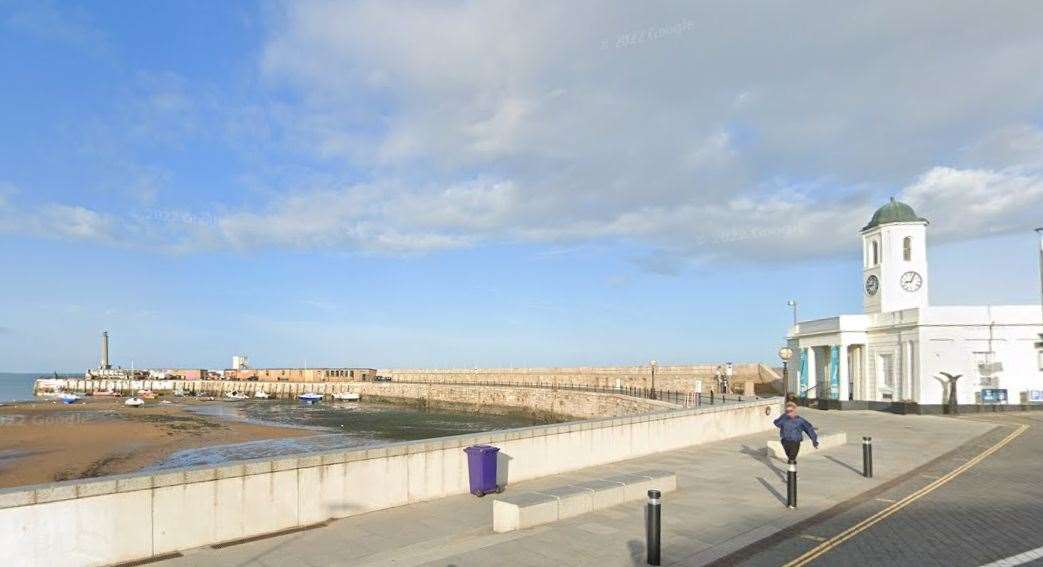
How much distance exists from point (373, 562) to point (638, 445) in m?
10.9

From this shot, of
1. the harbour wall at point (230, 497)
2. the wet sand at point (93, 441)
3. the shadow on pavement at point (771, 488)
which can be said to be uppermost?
the harbour wall at point (230, 497)

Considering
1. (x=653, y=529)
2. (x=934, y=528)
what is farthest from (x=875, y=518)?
(x=653, y=529)

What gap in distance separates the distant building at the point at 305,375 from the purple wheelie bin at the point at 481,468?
122 m

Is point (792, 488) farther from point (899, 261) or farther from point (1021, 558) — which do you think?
point (899, 261)

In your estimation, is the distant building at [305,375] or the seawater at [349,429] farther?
the distant building at [305,375]

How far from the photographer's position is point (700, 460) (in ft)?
59.0

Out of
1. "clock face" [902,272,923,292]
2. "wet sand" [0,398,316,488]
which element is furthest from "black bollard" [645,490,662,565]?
"clock face" [902,272,923,292]

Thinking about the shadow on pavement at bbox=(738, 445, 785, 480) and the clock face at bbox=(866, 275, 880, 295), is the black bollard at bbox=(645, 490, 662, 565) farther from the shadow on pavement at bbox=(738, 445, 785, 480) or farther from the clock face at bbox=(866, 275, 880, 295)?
the clock face at bbox=(866, 275, 880, 295)

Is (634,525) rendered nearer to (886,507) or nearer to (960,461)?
(886,507)

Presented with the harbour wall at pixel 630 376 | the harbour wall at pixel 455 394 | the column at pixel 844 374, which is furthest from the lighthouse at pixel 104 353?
the column at pixel 844 374

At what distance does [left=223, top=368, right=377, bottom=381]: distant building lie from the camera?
135125mm

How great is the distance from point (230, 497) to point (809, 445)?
1670 centimetres

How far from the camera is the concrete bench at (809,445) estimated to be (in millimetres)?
18031

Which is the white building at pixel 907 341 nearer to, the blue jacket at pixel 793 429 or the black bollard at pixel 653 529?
the blue jacket at pixel 793 429
